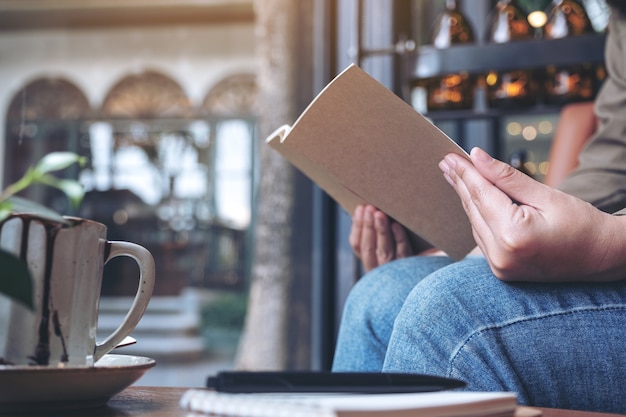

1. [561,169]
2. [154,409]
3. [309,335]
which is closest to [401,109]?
Answer: [154,409]

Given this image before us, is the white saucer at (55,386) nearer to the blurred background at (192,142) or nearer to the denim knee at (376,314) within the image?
the denim knee at (376,314)

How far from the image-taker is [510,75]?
1695 millimetres

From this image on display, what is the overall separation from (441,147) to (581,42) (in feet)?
3.24

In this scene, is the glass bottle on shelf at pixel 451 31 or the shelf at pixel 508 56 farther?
the glass bottle on shelf at pixel 451 31

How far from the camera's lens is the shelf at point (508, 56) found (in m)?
1.56

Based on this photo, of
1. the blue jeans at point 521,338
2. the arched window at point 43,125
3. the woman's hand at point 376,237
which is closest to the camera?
the blue jeans at point 521,338

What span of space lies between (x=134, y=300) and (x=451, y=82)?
4.45 ft

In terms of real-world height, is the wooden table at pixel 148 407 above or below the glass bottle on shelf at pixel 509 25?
below

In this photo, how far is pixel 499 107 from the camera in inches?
67.9

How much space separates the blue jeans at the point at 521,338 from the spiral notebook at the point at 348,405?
236 millimetres

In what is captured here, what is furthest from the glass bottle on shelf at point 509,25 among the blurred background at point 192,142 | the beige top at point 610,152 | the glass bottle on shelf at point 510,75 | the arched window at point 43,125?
the arched window at point 43,125

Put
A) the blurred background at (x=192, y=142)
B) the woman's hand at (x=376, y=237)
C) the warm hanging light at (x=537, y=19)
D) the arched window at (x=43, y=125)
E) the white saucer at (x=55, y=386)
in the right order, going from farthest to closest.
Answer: the arched window at (x=43, y=125) < the blurred background at (x=192, y=142) < the warm hanging light at (x=537, y=19) < the woman's hand at (x=376, y=237) < the white saucer at (x=55, y=386)

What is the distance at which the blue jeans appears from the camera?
63 cm

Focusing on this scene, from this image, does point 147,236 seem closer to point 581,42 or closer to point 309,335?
point 309,335
